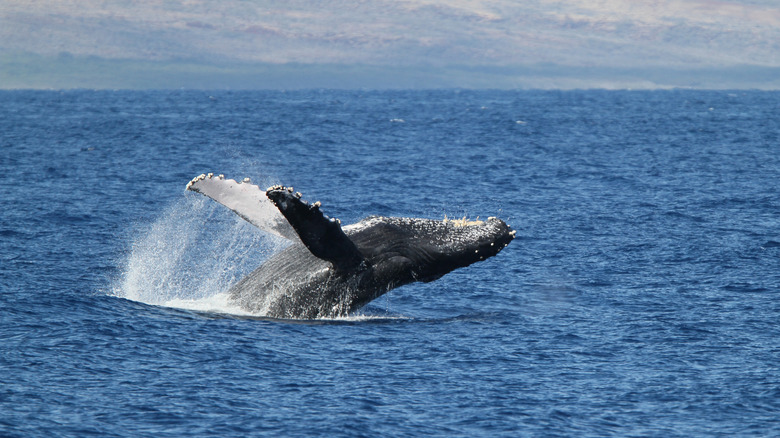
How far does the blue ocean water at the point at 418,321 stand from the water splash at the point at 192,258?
0.10 m

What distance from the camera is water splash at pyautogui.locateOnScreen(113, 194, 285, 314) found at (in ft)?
60.5

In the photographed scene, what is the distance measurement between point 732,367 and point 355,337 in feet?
18.2

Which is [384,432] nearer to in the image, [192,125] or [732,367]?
[732,367]

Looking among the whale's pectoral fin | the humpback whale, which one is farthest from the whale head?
the whale's pectoral fin

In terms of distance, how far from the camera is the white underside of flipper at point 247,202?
1484 centimetres

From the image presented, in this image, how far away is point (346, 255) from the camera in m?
14.8

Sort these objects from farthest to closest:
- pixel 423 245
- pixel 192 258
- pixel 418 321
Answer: pixel 192 258 < pixel 418 321 < pixel 423 245

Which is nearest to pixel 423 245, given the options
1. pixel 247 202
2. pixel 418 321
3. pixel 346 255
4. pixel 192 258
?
pixel 346 255

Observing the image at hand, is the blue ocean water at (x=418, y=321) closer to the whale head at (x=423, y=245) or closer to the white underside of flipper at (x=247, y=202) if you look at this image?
the whale head at (x=423, y=245)

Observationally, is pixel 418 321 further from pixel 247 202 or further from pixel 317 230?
pixel 247 202

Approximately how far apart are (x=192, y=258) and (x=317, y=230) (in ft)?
33.0

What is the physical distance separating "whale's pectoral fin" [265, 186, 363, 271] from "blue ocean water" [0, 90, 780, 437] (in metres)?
1.26

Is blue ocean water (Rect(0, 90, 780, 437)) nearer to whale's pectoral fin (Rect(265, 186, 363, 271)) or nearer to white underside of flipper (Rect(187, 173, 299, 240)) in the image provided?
whale's pectoral fin (Rect(265, 186, 363, 271))

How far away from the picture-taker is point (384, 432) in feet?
38.1
